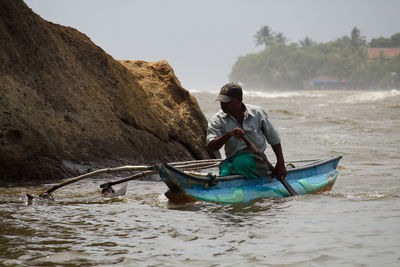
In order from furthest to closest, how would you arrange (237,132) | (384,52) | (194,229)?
(384,52), (237,132), (194,229)

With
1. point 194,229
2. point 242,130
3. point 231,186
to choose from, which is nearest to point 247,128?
point 242,130

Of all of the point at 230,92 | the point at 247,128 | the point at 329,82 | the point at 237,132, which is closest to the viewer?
the point at 237,132

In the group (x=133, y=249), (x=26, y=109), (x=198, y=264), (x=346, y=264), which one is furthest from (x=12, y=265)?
(x=26, y=109)

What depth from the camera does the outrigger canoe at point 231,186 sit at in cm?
565

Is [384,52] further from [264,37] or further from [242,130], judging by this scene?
[242,130]

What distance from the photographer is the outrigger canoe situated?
18.5 ft

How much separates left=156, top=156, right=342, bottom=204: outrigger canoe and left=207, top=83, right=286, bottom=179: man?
14 cm

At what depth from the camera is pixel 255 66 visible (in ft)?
477

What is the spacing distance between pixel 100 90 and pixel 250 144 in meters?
3.25

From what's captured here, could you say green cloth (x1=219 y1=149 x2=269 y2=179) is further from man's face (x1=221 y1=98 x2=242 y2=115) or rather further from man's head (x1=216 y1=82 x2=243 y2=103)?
man's head (x1=216 y1=82 x2=243 y2=103)

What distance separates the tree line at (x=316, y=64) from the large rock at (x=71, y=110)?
101 m

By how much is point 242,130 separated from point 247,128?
0.98ft

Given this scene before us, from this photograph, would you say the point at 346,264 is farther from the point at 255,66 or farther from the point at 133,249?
the point at 255,66

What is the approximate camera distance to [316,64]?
118 metres
